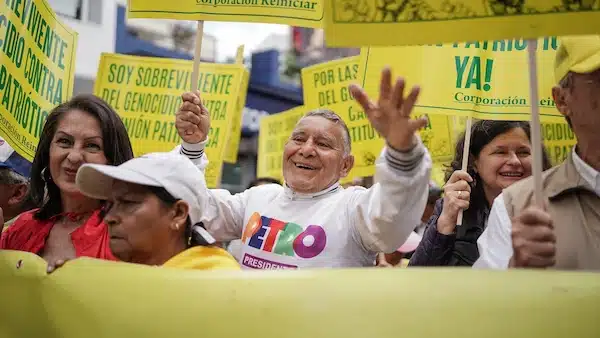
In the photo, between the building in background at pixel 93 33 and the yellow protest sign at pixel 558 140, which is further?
the building in background at pixel 93 33

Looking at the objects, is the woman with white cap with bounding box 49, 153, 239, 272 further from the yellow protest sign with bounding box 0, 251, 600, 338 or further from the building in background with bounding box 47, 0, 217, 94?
the building in background with bounding box 47, 0, 217, 94

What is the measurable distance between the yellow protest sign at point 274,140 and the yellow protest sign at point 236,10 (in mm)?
3375

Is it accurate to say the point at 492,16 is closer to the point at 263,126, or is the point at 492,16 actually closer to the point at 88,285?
the point at 88,285

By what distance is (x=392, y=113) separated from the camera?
72.9 inches

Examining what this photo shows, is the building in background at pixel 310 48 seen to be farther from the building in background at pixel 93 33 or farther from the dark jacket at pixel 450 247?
the dark jacket at pixel 450 247

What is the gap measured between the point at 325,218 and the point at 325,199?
14 cm

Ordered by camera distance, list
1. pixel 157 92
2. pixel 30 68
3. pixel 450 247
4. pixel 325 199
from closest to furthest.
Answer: pixel 325 199 → pixel 450 247 → pixel 30 68 → pixel 157 92

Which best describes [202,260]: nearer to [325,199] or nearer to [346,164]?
[325,199]

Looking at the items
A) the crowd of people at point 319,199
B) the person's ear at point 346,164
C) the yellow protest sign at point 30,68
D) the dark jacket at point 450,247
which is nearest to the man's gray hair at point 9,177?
the crowd of people at point 319,199

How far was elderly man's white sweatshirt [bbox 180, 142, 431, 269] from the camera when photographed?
2.00 m

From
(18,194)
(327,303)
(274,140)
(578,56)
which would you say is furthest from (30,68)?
(274,140)

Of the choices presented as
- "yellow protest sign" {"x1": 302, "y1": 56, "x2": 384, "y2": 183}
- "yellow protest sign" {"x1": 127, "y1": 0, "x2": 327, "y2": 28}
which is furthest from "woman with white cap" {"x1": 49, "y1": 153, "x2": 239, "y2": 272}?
"yellow protest sign" {"x1": 302, "y1": 56, "x2": 384, "y2": 183}

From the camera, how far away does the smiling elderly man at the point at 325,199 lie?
192 cm

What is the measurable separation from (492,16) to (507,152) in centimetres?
140
